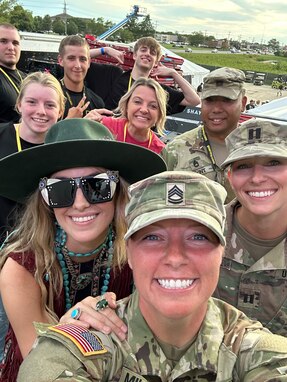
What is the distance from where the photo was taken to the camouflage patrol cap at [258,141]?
2.23 metres

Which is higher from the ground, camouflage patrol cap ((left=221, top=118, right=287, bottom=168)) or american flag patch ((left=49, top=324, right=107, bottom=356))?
camouflage patrol cap ((left=221, top=118, right=287, bottom=168))

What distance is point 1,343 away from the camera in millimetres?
2750

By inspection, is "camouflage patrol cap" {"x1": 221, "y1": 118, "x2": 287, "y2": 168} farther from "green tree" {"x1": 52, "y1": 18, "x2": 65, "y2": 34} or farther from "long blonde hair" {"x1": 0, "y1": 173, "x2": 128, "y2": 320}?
"green tree" {"x1": 52, "y1": 18, "x2": 65, "y2": 34}

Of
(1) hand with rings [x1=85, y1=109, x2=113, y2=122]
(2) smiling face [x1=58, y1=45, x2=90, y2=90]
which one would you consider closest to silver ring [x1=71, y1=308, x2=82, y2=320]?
(1) hand with rings [x1=85, y1=109, x2=113, y2=122]

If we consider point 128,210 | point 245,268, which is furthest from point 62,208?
point 245,268

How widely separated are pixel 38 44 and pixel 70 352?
665 inches

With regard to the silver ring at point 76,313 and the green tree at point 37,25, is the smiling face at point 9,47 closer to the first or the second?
the silver ring at point 76,313

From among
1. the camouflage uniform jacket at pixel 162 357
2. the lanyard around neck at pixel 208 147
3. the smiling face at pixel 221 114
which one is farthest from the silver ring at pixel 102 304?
the smiling face at pixel 221 114

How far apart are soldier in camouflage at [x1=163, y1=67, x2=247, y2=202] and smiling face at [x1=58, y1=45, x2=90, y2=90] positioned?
1.69m

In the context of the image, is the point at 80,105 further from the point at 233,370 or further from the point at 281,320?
the point at 233,370

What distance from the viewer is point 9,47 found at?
4883mm

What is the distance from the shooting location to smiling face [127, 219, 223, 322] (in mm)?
1358

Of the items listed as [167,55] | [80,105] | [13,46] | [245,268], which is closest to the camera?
[245,268]

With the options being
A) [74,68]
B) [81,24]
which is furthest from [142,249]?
[81,24]
